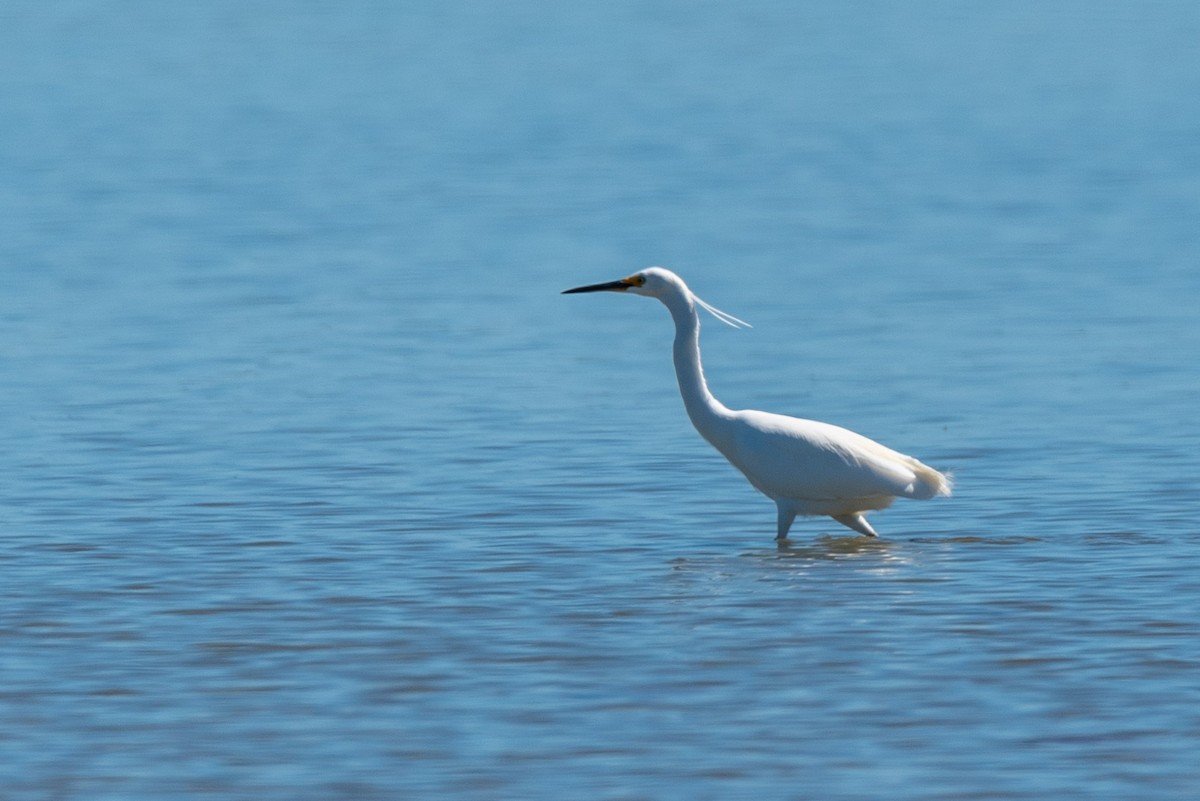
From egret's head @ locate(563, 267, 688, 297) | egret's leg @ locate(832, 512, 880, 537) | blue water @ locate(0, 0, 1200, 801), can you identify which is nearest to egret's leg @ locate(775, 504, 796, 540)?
blue water @ locate(0, 0, 1200, 801)

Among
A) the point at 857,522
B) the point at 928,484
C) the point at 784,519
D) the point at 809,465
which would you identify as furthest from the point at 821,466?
the point at 928,484

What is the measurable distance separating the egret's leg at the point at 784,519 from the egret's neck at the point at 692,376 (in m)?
0.56

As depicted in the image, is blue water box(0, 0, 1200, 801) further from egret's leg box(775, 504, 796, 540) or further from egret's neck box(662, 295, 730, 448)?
egret's neck box(662, 295, 730, 448)

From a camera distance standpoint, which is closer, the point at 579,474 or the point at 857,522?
the point at 857,522

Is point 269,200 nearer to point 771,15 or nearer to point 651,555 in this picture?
point 651,555

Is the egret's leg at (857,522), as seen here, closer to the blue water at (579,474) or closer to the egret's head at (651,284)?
the blue water at (579,474)

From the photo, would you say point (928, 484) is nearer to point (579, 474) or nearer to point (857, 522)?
point (857, 522)

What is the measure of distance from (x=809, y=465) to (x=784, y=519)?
1.05ft

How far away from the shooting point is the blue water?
8086 mm

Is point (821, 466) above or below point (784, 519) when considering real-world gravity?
above

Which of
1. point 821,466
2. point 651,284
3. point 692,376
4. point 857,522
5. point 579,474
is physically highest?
point 651,284

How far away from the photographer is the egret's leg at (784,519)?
1180 centimetres

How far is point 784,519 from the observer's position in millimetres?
11805

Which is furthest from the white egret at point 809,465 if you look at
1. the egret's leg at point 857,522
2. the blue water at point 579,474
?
the blue water at point 579,474
